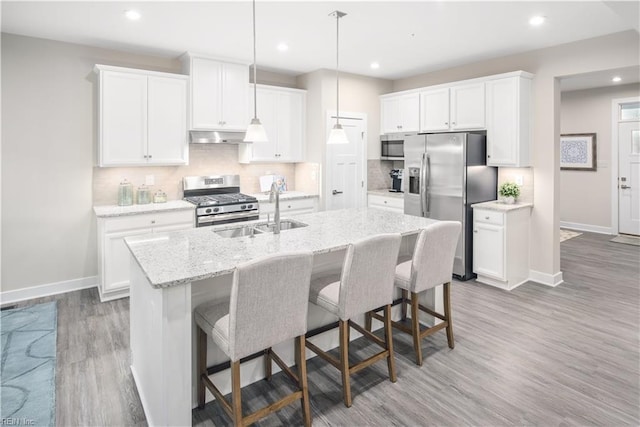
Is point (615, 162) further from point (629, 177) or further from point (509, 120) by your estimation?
point (509, 120)

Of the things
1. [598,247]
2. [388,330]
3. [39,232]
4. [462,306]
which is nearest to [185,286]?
[388,330]

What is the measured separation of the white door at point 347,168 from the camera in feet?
18.6

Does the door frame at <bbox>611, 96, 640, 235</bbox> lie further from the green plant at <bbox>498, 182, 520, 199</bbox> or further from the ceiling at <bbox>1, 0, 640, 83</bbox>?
the green plant at <bbox>498, 182, 520, 199</bbox>

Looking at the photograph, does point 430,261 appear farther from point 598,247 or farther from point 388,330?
point 598,247

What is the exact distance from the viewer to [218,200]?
4.79 m

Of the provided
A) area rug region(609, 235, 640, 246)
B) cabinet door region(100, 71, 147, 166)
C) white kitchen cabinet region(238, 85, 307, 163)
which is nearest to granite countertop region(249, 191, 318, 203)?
white kitchen cabinet region(238, 85, 307, 163)

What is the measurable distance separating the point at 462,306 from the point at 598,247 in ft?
12.9

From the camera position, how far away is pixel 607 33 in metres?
4.00

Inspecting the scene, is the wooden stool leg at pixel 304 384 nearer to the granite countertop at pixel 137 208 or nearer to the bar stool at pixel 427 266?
the bar stool at pixel 427 266

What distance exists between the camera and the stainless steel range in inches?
181

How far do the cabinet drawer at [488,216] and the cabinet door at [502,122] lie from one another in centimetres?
63

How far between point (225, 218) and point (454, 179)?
2.82 m

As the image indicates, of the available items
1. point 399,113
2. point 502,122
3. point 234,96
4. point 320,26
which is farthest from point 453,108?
point 234,96

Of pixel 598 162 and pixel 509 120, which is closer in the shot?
pixel 509 120
